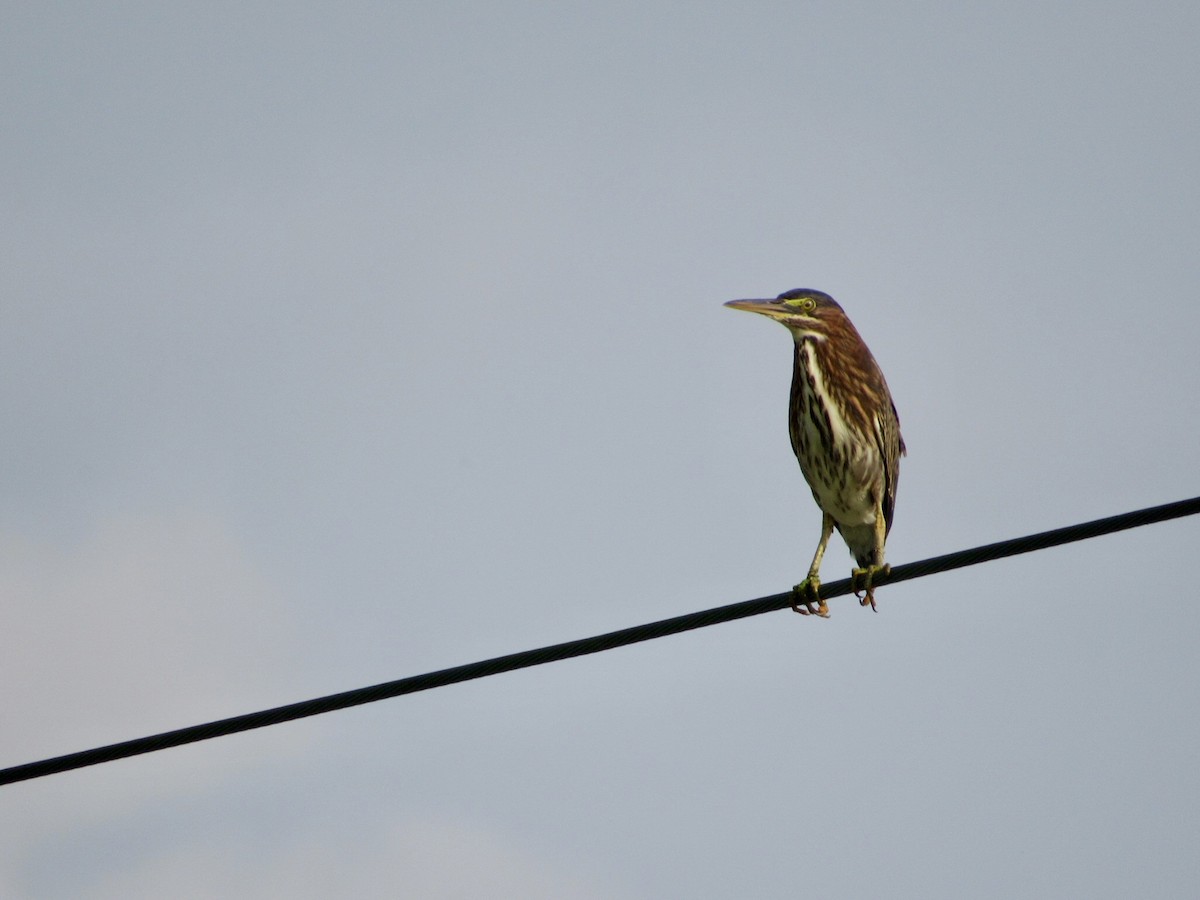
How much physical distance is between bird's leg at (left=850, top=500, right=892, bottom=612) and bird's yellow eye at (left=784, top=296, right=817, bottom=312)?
1.51 metres

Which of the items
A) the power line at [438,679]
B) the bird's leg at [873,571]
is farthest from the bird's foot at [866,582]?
the power line at [438,679]

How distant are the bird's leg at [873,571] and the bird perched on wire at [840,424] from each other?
1 centimetres

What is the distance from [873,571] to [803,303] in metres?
2.82

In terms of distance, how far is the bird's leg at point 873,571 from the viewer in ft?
28.1

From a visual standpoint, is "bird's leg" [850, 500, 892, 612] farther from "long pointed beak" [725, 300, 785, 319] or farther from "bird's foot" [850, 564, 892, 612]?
"long pointed beak" [725, 300, 785, 319]

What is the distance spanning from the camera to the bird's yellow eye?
1080 cm

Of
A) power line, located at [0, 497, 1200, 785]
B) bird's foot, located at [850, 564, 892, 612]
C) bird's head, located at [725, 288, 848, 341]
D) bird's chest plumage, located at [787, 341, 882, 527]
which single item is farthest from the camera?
bird's head, located at [725, 288, 848, 341]

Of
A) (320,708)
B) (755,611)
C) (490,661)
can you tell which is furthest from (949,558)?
(320,708)

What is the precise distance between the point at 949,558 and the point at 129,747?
3545 mm

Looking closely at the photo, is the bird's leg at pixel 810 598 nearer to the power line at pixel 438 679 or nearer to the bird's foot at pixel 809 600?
the bird's foot at pixel 809 600

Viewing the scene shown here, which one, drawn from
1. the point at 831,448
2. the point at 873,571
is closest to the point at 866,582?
the point at 873,571

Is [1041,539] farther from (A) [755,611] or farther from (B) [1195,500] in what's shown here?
(A) [755,611]

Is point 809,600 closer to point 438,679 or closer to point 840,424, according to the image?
point 840,424

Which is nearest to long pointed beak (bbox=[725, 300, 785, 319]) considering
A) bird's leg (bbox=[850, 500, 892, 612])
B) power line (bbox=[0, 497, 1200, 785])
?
bird's leg (bbox=[850, 500, 892, 612])
